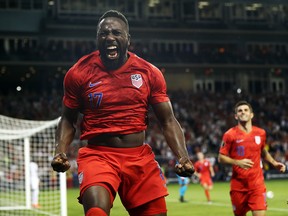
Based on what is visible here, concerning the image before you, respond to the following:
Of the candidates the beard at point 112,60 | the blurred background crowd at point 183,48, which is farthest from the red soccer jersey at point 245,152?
the blurred background crowd at point 183,48

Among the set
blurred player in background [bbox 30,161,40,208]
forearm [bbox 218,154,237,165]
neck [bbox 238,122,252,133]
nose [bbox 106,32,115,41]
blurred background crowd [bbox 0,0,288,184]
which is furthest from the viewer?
blurred background crowd [bbox 0,0,288,184]

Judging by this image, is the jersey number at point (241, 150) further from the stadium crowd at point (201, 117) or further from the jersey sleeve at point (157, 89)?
the stadium crowd at point (201, 117)

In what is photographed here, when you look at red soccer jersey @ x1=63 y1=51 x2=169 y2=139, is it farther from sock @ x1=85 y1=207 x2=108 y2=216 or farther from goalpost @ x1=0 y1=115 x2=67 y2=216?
goalpost @ x1=0 y1=115 x2=67 y2=216

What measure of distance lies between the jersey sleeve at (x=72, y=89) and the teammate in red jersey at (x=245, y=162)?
4438 millimetres

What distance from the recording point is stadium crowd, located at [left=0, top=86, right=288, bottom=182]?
33.1m

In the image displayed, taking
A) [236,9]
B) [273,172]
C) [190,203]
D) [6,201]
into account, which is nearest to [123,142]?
[190,203]

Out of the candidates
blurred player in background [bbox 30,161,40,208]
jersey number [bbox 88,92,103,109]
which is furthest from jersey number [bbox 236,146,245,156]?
blurred player in background [bbox 30,161,40,208]

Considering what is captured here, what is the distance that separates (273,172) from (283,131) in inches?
259

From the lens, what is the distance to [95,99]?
542 centimetres

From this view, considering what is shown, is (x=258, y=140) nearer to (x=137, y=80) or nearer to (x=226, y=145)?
(x=226, y=145)

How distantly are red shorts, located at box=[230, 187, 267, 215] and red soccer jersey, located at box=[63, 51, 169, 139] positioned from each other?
4272 mm

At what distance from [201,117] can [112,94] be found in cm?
3659

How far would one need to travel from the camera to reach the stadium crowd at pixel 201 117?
33094 mm

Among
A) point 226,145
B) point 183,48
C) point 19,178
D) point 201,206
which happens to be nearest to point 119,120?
point 226,145
